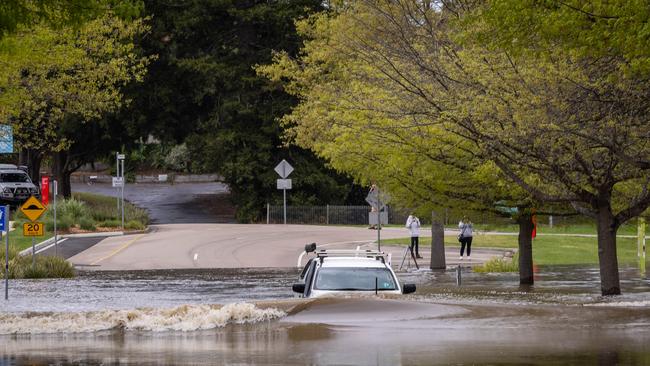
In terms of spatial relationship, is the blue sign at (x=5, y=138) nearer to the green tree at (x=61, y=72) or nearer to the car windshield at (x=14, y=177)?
the green tree at (x=61, y=72)

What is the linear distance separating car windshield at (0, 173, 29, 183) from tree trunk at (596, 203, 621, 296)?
40750mm

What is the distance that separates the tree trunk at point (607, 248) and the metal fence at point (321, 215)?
36.8 metres

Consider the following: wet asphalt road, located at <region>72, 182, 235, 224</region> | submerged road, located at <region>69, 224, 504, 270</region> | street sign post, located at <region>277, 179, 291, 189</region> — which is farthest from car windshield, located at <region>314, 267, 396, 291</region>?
wet asphalt road, located at <region>72, 182, 235, 224</region>

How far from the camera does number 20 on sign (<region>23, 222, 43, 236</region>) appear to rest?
100ft

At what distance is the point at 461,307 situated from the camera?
1800cm

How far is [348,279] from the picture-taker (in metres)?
19.1

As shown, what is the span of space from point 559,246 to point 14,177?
28.0m

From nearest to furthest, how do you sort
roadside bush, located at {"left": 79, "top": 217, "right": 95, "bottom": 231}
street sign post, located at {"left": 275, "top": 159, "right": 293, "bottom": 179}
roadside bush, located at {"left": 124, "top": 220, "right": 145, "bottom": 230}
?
roadside bush, located at {"left": 79, "top": 217, "right": 95, "bottom": 231}, roadside bush, located at {"left": 124, "top": 220, "right": 145, "bottom": 230}, street sign post, located at {"left": 275, "top": 159, "right": 293, "bottom": 179}

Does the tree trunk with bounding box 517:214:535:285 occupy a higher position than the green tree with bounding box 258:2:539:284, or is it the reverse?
the green tree with bounding box 258:2:539:284

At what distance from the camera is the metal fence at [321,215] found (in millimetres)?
61062

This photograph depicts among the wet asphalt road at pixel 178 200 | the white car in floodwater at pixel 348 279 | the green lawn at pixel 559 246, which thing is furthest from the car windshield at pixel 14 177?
the white car in floodwater at pixel 348 279

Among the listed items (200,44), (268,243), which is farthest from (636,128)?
(200,44)

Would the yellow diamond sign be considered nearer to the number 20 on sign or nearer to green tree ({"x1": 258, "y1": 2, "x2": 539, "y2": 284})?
the number 20 on sign

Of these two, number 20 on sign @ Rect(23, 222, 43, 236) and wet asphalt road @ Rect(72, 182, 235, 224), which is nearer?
number 20 on sign @ Rect(23, 222, 43, 236)
